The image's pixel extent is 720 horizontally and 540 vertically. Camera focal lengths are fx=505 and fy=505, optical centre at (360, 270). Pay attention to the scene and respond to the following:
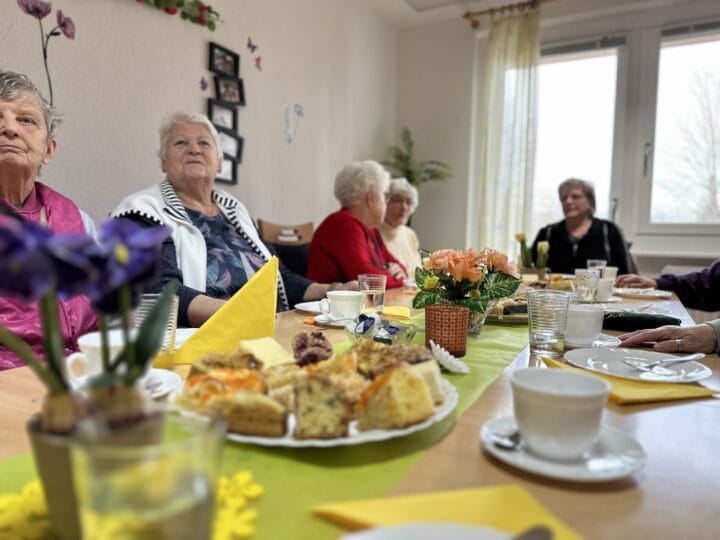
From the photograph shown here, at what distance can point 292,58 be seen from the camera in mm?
3410

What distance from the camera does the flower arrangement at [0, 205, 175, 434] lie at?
12.9 inches

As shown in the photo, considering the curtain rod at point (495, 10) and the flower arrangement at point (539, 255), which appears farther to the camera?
the curtain rod at point (495, 10)

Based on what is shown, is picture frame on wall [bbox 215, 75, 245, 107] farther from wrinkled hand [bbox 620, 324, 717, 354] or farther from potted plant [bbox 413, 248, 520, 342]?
wrinkled hand [bbox 620, 324, 717, 354]

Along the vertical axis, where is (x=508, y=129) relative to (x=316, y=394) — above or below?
above

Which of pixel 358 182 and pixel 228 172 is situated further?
pixel 228 172

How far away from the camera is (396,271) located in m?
2.76

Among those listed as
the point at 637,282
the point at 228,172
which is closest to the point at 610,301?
the point at 637,282

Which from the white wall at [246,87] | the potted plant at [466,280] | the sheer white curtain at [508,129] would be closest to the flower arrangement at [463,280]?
the potted plant at [466,280]

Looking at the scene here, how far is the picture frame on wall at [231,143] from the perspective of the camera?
282 cm

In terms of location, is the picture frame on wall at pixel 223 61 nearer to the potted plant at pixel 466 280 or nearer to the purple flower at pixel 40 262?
the potted plant at pixel 466 280

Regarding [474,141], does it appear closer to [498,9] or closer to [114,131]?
[498,9]

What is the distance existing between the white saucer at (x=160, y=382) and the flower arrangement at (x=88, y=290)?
0.31 meters

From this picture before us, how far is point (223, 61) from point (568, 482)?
2.83 m

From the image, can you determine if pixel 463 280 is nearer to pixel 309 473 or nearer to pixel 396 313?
pixel 396 313
